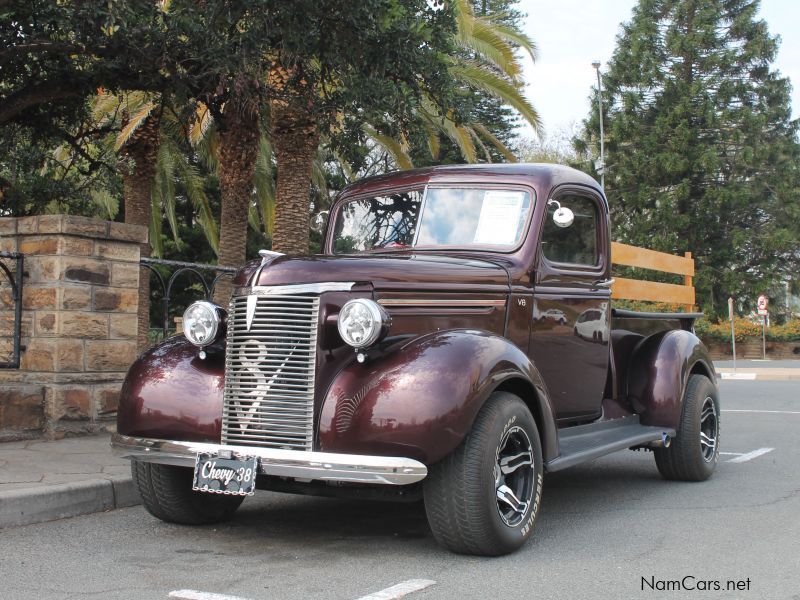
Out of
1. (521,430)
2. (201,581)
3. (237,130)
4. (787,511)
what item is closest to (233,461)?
(201,581)

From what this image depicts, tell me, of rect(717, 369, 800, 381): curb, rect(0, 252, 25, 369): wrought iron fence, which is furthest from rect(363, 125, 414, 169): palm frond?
rect(717, 369, 800, 381): curb

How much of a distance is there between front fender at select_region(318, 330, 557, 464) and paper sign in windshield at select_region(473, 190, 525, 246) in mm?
1301

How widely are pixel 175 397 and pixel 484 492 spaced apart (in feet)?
5.42

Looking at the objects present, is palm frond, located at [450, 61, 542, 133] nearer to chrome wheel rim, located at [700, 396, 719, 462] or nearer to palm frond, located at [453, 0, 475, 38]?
palm frond, located at [453, 0, 475, 38]

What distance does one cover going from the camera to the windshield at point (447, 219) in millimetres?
5703

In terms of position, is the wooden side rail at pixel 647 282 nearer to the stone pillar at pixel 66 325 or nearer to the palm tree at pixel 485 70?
the stone pillar at pixel 66 325

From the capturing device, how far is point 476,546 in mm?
4367

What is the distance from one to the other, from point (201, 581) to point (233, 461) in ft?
1.85

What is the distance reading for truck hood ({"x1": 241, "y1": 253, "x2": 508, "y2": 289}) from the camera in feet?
14.9

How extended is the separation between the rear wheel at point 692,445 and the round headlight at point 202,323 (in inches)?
138

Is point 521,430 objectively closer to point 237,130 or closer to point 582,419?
point 582,419

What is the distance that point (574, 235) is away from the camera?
6.16 metres

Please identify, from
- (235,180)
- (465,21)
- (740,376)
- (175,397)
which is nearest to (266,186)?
(235,180)

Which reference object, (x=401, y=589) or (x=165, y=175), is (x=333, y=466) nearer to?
(x=401, y=589)
